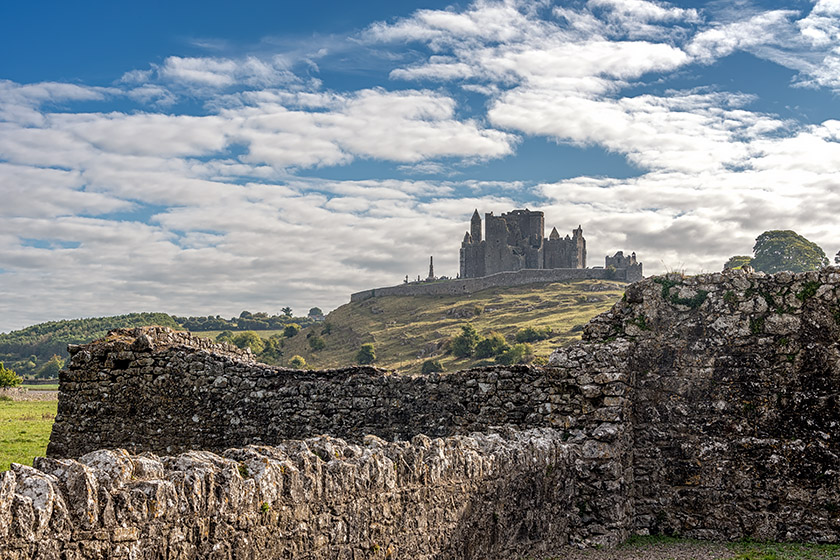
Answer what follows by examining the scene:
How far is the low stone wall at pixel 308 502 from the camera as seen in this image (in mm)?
4055

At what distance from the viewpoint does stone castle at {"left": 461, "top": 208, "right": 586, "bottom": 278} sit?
146000 mm

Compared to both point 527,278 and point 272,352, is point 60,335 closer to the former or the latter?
point 272,352

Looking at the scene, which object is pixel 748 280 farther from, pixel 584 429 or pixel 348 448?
pixel 348 448

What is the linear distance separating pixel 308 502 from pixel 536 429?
183 inches

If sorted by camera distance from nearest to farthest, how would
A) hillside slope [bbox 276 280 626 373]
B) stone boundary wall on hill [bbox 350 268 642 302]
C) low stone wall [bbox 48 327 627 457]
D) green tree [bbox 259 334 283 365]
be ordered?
low stone wall [bbox 48 327 627 457] → hillside slope [bbox 276 280 626 373] → green tree [bbox 259 334 283 365] → stone boundary wall on hill [bbox 350 268 642 302]

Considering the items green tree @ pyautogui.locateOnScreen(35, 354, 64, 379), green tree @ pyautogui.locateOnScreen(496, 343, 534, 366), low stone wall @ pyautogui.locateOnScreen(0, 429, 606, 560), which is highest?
low stone wall @ pyautogui.locateOnScreen(0, 429, 606, 560)

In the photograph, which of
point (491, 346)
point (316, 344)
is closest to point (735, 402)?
point (491, 346)

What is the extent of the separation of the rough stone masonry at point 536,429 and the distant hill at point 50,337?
91901 millimetres

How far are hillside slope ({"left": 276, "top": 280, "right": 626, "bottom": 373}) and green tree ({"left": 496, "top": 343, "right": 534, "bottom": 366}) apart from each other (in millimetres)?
1168

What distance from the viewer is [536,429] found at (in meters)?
9.63

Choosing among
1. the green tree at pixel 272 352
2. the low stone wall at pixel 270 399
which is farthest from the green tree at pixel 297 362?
the low stone wall at pixel 270 399

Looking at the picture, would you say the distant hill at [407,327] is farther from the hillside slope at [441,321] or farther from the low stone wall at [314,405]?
the low stone wall at [314,405]

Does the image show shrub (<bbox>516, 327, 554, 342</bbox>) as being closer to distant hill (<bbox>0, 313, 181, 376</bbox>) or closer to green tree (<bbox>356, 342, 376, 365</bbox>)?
green tree (<bbox>356, 342, 376, 365</bbox>)

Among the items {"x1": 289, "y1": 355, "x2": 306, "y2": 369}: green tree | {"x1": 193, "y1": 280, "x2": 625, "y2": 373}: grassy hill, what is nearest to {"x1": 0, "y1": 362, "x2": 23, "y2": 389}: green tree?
{"x1": 193, "y1": 280, "x2": 625, "y2": 373}: grassy hill
